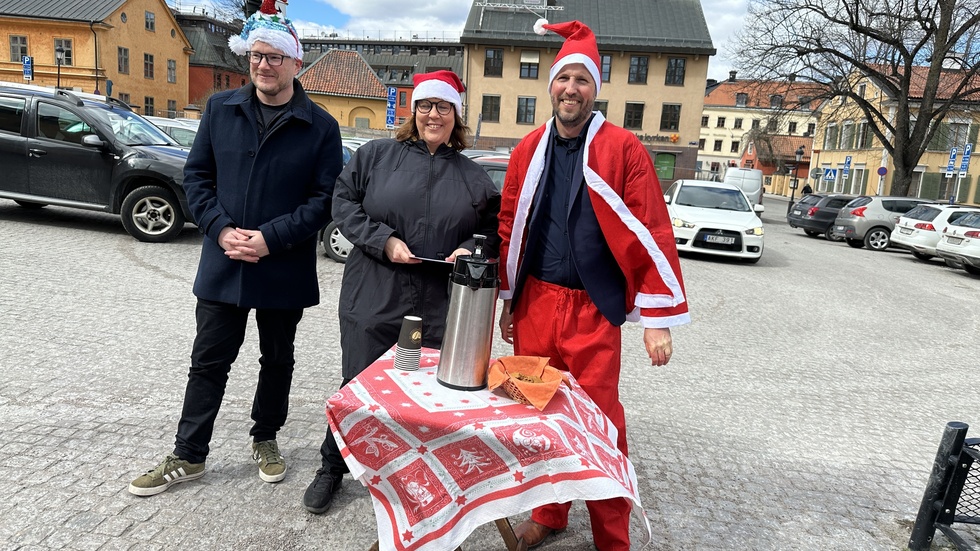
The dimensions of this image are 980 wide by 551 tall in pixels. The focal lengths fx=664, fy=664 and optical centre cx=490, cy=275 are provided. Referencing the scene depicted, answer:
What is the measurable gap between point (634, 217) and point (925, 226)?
16.4m

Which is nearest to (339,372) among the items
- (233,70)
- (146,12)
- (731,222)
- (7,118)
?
(7,118)

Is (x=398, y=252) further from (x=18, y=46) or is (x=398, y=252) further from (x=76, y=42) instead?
(x=18, y=46)

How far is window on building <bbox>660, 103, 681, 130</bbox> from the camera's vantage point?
43062 mm

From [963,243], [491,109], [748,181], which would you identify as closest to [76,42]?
[491,109]

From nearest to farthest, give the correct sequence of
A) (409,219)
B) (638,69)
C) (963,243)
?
(409,219), (963,243), (638,69)

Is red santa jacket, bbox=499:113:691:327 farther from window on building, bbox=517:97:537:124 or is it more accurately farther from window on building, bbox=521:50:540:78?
window on building, bbox=521:50:540:78

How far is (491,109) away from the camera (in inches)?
1718

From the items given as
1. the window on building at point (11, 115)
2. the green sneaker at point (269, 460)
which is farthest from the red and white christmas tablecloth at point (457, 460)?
the window on building at point (11, 115)

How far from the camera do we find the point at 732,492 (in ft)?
11.8

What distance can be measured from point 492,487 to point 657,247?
116 cm

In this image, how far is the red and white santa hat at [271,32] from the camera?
2.97 meters

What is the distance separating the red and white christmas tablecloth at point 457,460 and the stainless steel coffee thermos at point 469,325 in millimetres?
110

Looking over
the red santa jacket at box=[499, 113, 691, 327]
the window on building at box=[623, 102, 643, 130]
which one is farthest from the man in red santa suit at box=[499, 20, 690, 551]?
the window on building at box=[623, 102, 643, 130]

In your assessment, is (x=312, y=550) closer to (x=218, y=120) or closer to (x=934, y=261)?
(x=218, y=120)
